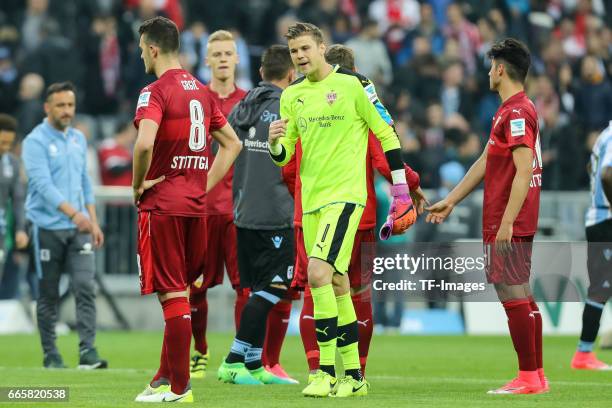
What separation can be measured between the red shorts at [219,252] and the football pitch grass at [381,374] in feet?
2.77

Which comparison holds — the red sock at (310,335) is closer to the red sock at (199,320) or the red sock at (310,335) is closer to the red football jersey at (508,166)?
the red football jersey at (508,166)

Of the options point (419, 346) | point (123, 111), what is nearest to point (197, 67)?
point (123, 111)

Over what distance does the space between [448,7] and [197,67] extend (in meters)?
5.47

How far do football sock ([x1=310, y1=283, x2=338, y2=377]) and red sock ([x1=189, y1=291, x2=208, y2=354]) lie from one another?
2.61m

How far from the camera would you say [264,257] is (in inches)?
438

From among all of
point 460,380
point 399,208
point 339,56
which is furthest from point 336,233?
point 460,380

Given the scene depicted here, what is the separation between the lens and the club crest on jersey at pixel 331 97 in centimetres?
941

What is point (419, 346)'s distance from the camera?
1602cm

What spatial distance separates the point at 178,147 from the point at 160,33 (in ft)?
2.46

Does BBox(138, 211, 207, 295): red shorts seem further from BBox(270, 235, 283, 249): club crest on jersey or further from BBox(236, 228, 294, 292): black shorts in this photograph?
BBox(270, 235, 283, 249): club crest on jersey

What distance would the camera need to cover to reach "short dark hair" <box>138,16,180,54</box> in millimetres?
Result: 9055

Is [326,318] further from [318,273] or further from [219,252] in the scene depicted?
[219,252]

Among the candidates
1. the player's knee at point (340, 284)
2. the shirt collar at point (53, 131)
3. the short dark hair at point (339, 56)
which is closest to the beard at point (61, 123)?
the shirt collar at point (53, 131)

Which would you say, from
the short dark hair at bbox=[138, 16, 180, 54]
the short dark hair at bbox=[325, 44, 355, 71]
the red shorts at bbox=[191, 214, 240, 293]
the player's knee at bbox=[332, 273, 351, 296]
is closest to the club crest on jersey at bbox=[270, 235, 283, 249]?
the red shorts at bbox=[191, 214, 240, 293]
